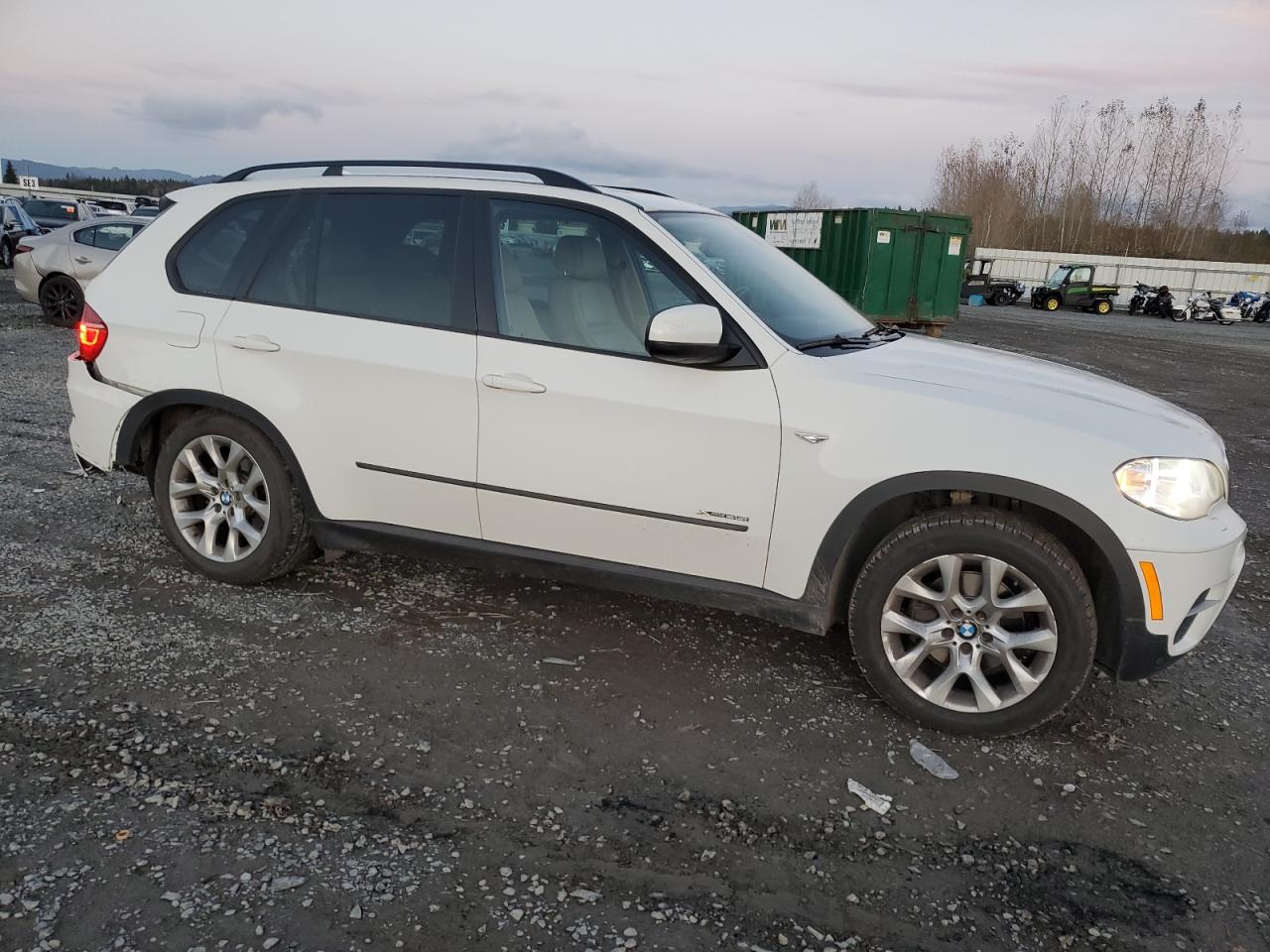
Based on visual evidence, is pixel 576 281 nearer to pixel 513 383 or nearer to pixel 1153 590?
pixel 513 383

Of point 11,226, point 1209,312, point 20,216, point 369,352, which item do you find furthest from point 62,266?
point 1209,312

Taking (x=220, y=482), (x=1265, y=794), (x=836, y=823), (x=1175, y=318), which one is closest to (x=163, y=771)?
(x=220, y=482)

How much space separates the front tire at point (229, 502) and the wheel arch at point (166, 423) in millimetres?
61

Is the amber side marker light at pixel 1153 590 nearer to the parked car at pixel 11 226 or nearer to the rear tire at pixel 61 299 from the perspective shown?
the rear tire at pixel 61 299

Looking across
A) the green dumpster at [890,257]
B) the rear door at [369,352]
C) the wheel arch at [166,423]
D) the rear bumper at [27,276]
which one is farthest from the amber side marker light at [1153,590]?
the green dumpster at [890,257]

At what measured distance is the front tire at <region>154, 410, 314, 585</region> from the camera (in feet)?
14.0

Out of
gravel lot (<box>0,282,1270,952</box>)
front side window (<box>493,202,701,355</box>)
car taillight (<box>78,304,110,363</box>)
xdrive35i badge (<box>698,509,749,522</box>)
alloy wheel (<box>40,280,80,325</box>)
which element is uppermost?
front side window (<box>493,202,701,355</box>)

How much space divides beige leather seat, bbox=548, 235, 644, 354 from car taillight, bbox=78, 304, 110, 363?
2210 mm

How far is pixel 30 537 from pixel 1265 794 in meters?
5.56

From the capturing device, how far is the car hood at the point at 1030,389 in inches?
132

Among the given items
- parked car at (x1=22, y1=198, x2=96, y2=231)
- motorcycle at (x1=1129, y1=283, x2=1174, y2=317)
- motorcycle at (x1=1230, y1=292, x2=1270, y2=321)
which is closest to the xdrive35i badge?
parked car at (x1=22, y1=198, x2=96, y2=231)

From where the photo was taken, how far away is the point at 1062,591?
3242 millimetres

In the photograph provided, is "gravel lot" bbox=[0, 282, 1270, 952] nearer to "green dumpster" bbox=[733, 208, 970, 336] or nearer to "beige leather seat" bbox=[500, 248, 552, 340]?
"beige leather seat" bbox=[500, 248, 552, 340]

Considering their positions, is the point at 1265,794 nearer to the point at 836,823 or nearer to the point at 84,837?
the point at 836,823
